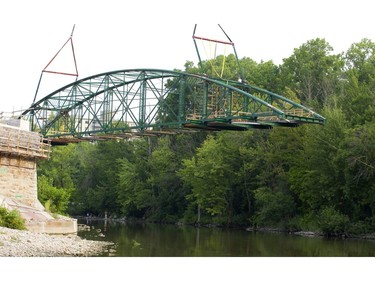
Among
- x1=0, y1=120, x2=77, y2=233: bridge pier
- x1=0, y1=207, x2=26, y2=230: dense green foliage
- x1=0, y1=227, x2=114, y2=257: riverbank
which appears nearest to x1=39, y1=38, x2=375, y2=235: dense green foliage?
x1=0, y1=120, x2=77, y2=233: bridge pier

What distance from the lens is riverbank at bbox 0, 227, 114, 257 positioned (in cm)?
3615

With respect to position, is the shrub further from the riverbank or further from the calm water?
the riverbank

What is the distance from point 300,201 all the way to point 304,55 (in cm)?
2433

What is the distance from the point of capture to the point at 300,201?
74188 mm

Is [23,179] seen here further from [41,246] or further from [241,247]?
[241,247]

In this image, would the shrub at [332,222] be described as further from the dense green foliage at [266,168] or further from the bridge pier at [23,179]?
the bridge pier at [23,179]

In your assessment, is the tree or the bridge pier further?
the tree

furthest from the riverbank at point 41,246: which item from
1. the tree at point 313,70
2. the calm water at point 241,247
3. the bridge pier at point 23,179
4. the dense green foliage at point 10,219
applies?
the tree at point 313,70

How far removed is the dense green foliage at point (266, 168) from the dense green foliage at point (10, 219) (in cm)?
1656

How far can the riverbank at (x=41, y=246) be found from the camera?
3615cm

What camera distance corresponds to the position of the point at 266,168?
76.3 meters

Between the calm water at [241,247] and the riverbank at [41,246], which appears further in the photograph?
the calm water at [241,247]

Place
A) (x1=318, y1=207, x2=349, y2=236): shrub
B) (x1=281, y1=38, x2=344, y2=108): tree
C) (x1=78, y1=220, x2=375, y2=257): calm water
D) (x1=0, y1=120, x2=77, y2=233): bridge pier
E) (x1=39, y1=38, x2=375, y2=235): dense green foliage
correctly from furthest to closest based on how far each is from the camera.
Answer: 1. (x1=281, y1=38, x2=344, y2=108): tree
2. (x1=39, y1=38, x2=375, y2=235): dense green foliage
3. (x1=318, y1=207, x2=349, y2=236): shrub
4. (x1=0, y1=120, x2=77, y2=233): bridge pier
5. (x1=78, y1=220, x2=375, y2=257): calm water

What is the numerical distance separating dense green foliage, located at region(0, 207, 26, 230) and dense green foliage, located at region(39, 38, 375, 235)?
1656 centimetres
